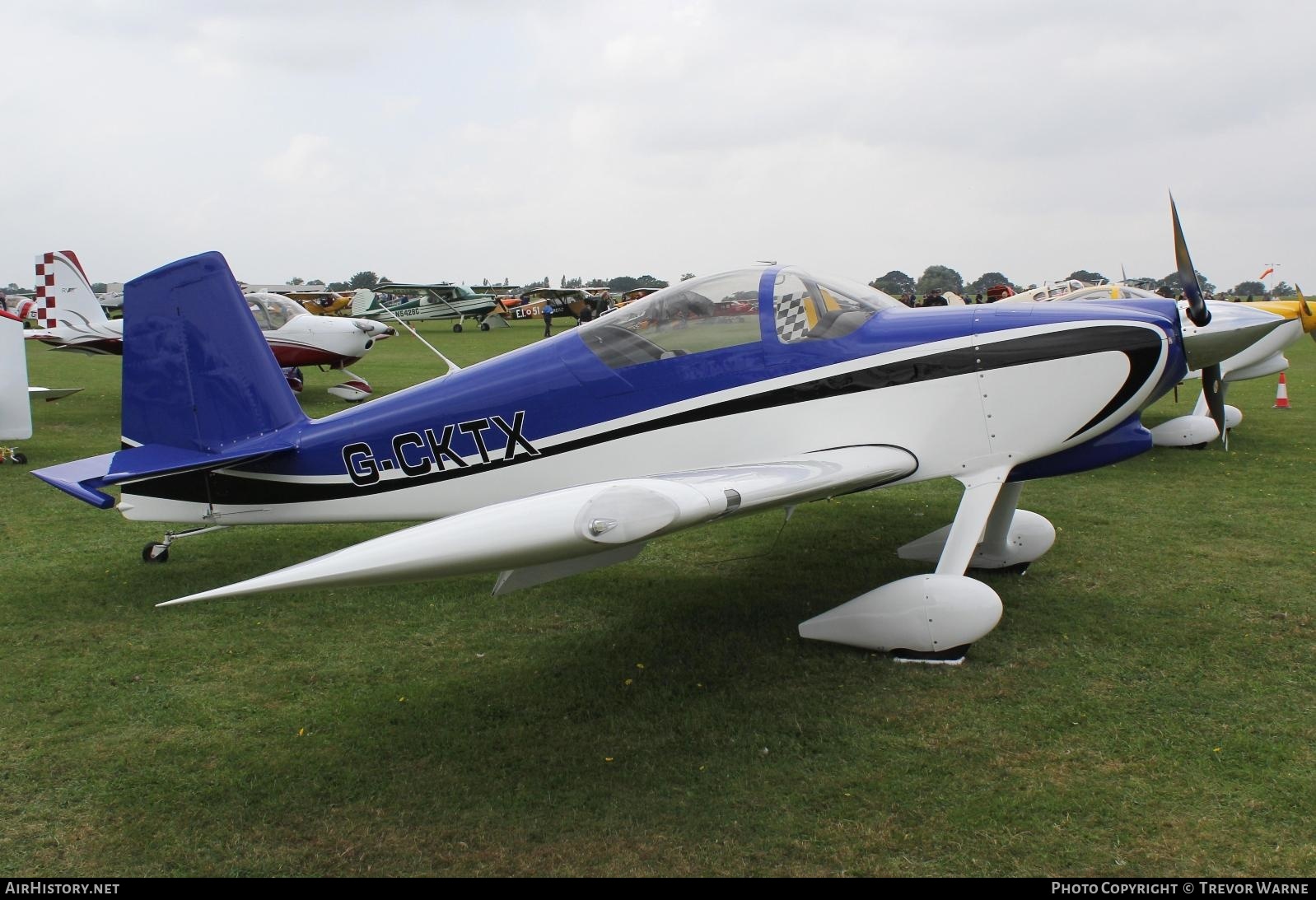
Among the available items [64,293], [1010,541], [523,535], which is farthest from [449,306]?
[523,535]

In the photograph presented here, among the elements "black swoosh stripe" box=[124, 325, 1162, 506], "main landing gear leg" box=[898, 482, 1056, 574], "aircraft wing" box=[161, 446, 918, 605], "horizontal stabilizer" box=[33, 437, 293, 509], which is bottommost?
"main landing gear leg" box=[898, 482, 1056, 574]

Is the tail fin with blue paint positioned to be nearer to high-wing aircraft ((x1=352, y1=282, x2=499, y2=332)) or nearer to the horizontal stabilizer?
the horizontal stabilizer

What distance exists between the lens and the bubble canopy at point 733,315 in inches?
189

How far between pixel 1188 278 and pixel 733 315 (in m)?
2.69

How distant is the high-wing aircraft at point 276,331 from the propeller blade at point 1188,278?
477 inches

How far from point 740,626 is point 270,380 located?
312 centimetres

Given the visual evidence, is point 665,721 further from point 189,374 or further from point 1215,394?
point 1215,394

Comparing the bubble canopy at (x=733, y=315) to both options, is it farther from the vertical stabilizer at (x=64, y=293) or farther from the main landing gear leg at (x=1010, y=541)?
the vertical stabilizer at (x=64, y=293)

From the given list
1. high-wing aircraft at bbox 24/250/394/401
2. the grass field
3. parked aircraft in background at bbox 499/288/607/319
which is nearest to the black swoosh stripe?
the grass field

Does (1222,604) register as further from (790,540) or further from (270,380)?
(270,380)

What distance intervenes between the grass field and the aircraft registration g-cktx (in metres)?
0.56

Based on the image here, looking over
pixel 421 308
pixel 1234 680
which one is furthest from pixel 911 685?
pixel 421 308

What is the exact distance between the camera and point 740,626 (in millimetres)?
4945

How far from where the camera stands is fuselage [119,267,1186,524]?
4.54 meters
